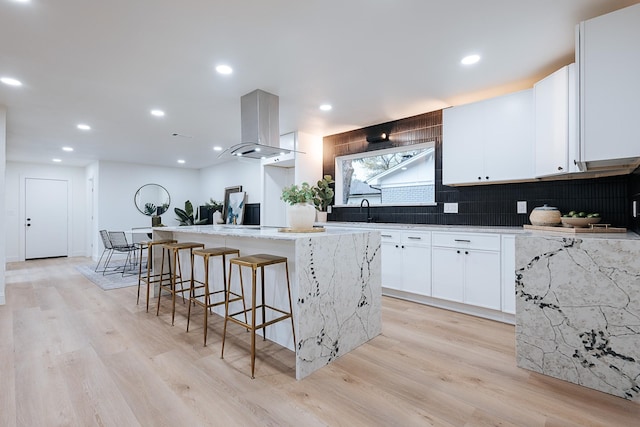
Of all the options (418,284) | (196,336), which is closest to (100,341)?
(196,336)

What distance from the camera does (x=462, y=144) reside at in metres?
3.46

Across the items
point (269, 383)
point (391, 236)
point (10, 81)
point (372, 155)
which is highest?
point (10, 81)

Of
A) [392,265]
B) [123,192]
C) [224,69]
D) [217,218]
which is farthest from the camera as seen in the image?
[123,192]

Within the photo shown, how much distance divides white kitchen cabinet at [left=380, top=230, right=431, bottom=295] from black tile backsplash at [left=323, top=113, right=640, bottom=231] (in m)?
0.58

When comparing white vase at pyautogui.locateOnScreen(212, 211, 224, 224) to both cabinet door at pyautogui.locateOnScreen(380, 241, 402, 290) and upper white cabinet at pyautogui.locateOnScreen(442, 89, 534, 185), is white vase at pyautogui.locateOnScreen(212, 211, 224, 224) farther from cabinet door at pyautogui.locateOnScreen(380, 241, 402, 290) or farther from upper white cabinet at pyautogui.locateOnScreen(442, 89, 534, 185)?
upper white cabinet at pyautogui.locateOnScreen(442, 89, 534, 185)

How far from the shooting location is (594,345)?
6.01 ft

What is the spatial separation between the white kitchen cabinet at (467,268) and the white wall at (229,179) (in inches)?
147

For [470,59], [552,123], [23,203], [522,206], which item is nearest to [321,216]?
[522,206]

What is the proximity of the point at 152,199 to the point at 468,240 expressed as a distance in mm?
7567

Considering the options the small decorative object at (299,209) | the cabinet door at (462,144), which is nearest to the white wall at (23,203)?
the small decorative object at (299,209)

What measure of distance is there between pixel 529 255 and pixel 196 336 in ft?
8.96

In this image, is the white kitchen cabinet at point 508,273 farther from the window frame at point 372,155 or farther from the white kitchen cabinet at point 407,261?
the window frame at point 372,155

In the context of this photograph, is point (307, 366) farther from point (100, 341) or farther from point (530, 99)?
point (530, 99)

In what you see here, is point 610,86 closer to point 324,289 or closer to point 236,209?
point 324,289
